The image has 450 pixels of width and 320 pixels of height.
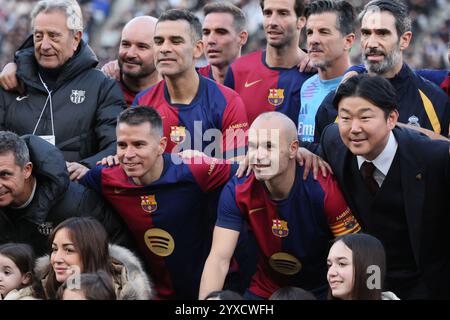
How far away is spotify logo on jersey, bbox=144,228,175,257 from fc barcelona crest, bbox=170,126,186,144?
66 cm

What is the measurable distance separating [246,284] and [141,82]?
187 cm

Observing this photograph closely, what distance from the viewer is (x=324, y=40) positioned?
7.54 meters

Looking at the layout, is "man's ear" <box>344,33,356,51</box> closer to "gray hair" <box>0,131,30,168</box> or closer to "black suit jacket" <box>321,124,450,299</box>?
"black suit jacket" <box>321,124,450,299</box>

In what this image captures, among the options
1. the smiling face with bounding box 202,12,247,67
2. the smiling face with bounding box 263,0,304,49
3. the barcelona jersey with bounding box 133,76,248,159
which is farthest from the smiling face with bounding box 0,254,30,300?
the smiling face with bounding box 202,12,247,67

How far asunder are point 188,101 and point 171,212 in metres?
0.84

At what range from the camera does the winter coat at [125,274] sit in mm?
6055

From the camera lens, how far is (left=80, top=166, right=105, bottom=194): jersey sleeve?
22.7ft

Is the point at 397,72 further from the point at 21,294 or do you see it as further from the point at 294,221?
the point at 21,294

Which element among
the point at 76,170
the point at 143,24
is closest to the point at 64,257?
the point at 76,170

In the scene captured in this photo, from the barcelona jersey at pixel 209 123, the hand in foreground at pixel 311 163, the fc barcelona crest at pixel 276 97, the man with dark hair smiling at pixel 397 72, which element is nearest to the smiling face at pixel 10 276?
the barcelona jersey at pixel 209 123

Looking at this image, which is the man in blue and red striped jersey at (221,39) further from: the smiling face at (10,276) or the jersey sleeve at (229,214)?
the smiling face at (10,276)

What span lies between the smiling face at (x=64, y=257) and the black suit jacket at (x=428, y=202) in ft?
6.01

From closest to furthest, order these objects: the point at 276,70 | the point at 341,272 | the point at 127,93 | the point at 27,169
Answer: the point at 341,272
the point at 27,169
the point at 276,70
the point at 127,93
